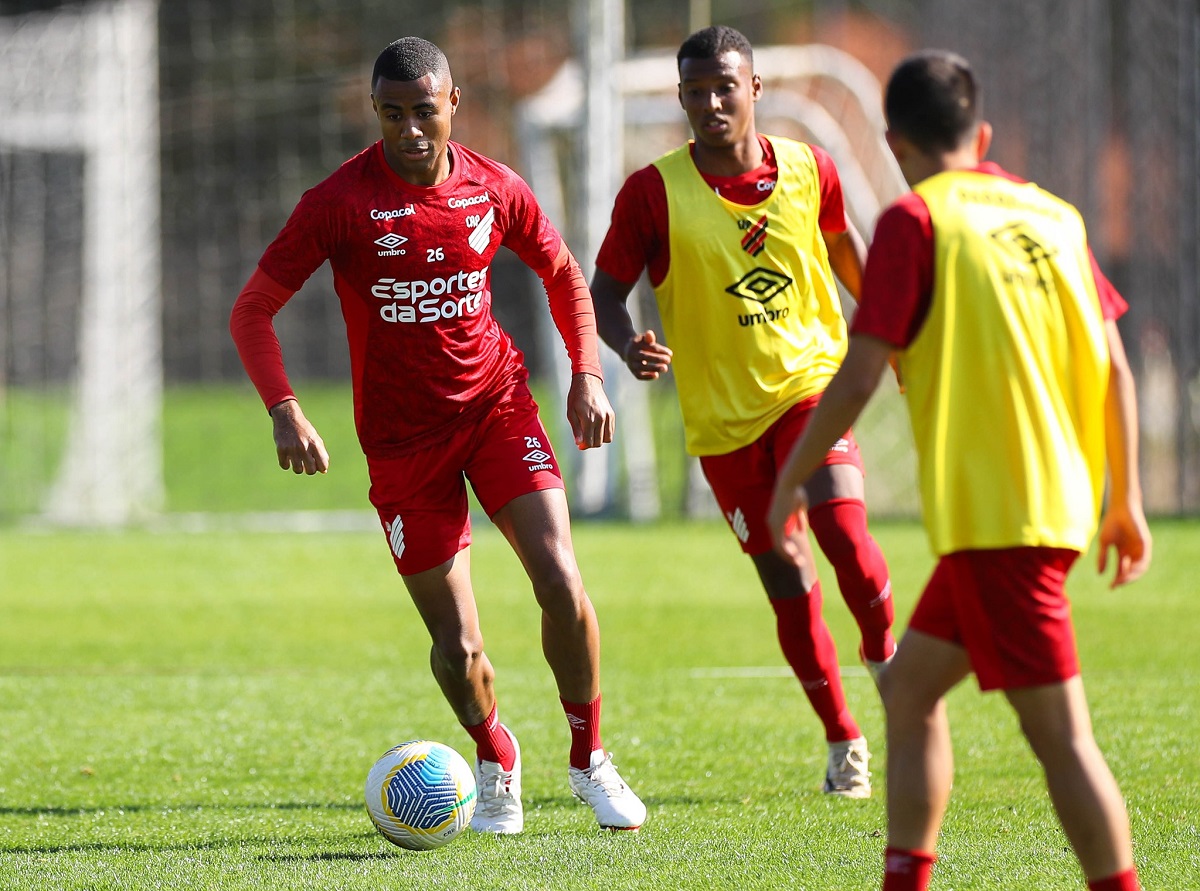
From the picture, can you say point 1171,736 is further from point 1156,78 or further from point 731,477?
point 1156,78

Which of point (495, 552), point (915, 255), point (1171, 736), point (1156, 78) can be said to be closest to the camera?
point (915, 255)

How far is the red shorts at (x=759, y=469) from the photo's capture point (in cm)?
536

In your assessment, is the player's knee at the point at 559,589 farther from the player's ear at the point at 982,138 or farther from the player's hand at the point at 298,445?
the player's ear at the point at 982,138

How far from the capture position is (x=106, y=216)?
16172mm

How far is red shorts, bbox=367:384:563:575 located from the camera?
4.96 metres

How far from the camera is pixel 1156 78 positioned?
51.7 feet

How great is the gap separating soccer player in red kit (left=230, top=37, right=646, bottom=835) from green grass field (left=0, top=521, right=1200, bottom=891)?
43cm

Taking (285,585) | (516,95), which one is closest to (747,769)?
(285,585)

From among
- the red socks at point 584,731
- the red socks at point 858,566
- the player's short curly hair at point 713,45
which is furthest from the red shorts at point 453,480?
the player's short curly hair at point 713,45

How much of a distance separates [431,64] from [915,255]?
7.07 feet

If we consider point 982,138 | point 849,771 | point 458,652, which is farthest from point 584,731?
point 982,138

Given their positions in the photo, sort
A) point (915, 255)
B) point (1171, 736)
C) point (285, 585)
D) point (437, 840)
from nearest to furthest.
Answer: point (915, 255) → point (437, 840) → point (1171, 736) → point (285, 585)

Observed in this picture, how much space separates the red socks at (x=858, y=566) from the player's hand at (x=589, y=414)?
2.64 ft

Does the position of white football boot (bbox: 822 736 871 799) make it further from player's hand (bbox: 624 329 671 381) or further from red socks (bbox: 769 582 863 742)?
player's hand (bbox: 624 329 671 381)
